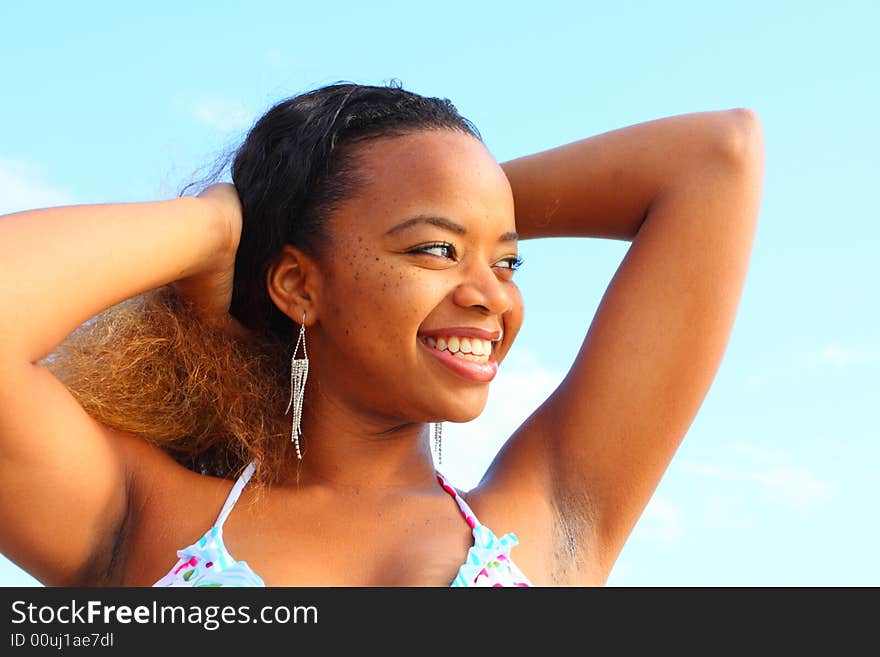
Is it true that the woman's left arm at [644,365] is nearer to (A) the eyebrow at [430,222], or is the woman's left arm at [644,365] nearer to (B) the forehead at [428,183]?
(B) the forehead at [428,183]

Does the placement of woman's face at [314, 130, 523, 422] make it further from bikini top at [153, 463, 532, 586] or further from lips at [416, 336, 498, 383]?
bikini top at [153, 463, 532, 586]

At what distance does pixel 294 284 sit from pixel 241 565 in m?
0.89

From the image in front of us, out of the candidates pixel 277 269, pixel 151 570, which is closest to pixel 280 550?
pixel 151 570

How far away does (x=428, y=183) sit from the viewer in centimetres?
318

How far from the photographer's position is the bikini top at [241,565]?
293cm

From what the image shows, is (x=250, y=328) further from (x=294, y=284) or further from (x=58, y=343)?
(x=58, y=343)

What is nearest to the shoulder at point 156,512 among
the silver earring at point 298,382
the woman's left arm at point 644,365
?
the silver earring at point 298,382

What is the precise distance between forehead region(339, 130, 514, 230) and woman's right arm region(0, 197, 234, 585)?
48 cm

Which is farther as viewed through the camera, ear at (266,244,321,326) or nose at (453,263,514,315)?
ear at (266,244,321,326)

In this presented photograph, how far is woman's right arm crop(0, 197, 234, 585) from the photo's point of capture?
272cm

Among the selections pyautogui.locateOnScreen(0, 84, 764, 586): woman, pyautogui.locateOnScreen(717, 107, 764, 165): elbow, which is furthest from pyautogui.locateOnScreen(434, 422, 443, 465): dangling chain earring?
pyautogui.locateOnScreen(717, 107, 764, 165): elbow
